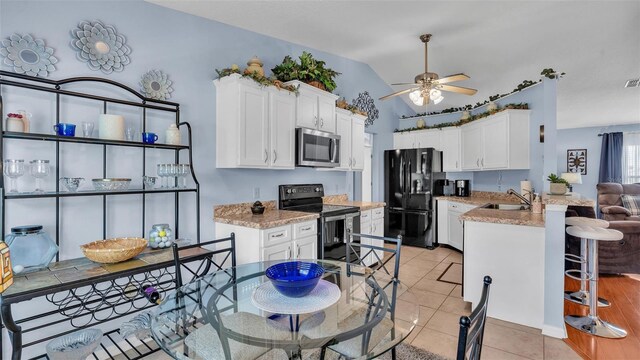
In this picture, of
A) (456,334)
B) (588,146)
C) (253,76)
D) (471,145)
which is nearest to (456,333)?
(456,334)

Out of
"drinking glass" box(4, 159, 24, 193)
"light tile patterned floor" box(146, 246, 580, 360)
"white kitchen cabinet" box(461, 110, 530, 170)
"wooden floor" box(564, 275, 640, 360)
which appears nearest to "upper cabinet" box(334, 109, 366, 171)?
"light tile patterned floor" box(146, 246, 580, 360)

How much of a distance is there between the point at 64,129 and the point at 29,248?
2.43 ft

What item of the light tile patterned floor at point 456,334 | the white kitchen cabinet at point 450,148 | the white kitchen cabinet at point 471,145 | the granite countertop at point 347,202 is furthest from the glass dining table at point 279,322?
the white kitchen cabinet at point 450,148

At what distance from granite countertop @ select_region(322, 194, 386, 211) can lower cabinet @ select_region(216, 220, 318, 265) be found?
101 cm

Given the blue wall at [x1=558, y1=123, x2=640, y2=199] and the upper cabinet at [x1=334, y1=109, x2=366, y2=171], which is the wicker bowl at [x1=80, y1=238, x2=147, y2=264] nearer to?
the upper cabinet at [x1=334, y1=109, x2=366, y2=171]

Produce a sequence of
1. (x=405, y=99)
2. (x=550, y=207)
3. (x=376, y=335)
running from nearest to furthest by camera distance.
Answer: (x=376, y=335) < (x=550, y=207) < (x=405, y=99)

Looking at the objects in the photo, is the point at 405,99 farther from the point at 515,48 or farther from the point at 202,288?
the point at 202,288

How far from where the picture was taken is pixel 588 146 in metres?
8.30

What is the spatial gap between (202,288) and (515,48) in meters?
4.54

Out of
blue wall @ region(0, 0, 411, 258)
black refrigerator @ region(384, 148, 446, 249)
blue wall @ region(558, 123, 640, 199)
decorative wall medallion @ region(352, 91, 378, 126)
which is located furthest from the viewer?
blue wall @ region(558, 123, 640, 199)

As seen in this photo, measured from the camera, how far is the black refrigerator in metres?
5.16

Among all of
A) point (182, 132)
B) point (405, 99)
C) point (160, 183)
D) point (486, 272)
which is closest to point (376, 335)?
point (486, 272)

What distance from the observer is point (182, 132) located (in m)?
2.67

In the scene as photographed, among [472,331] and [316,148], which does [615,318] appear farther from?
[316,148]
